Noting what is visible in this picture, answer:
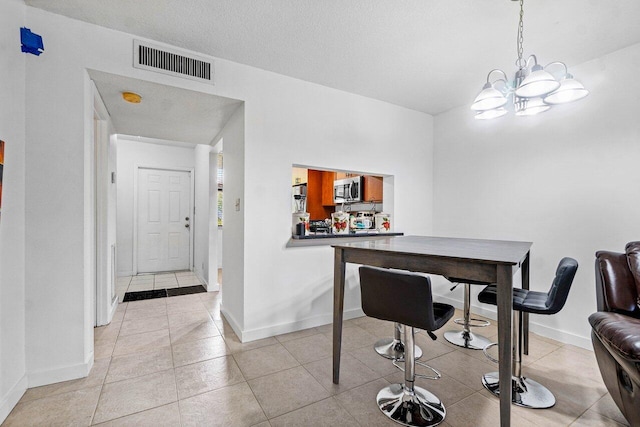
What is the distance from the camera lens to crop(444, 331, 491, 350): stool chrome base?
8.59 feet

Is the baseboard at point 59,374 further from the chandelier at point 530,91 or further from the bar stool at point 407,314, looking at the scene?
the chandelier at point 530,91

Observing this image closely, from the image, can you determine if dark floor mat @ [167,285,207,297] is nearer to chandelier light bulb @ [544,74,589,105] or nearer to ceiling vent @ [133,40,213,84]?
ceiling vent @ [133,40,213,84]

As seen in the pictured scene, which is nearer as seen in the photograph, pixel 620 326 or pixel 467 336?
pixel 620 326

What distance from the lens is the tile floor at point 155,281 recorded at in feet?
15.0

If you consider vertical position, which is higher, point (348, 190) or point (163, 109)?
point (163, 109)

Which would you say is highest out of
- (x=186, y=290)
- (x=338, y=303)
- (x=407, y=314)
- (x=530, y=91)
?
(x=530, y=91)

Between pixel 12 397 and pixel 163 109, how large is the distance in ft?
8.08

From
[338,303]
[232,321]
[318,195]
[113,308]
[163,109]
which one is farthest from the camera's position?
[318,195]

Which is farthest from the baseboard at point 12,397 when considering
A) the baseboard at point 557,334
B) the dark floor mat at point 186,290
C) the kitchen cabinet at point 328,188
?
the kitchen cabinet at point 328,188

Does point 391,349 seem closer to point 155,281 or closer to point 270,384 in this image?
point 270,384

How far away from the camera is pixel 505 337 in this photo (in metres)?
1.36

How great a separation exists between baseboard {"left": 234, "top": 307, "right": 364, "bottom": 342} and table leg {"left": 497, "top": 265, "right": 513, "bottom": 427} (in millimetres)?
1947

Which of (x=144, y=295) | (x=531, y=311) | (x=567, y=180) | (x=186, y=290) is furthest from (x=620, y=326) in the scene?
(x=144, y=295)

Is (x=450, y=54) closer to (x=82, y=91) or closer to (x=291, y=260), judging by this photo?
(x=291, y=260)
